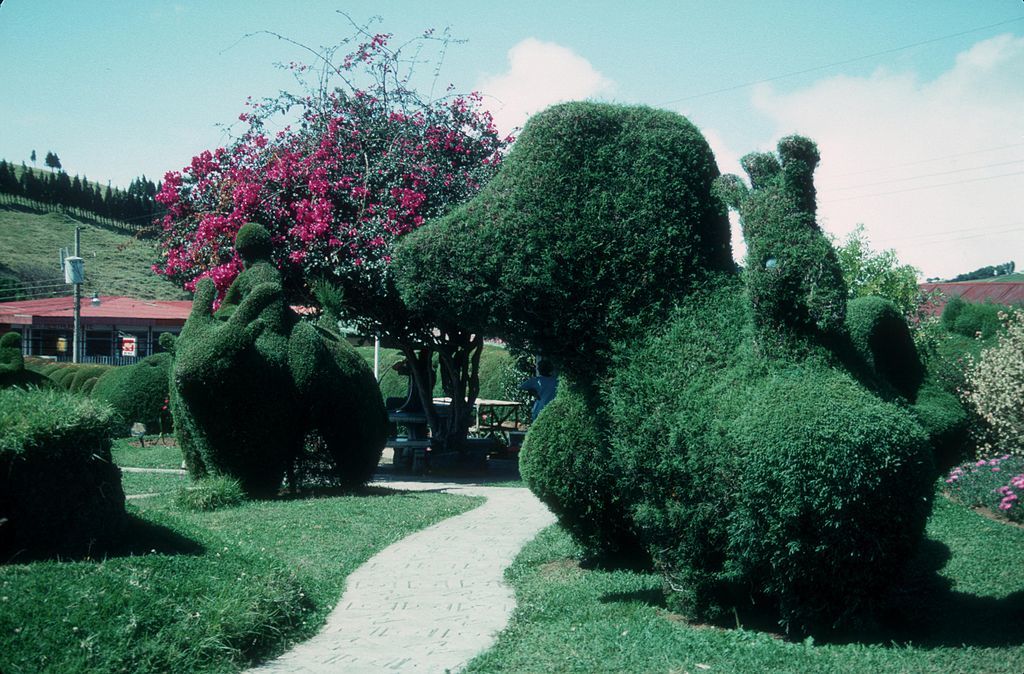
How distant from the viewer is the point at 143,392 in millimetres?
20859

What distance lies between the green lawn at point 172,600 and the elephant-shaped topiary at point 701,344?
238cm

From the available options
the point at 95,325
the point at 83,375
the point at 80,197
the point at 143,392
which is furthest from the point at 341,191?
the point at 80,197

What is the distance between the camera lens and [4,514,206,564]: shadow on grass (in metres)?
5.72

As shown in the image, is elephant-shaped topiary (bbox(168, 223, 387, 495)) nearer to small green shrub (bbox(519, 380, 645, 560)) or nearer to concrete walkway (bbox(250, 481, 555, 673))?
concrete walkway (bbox(250, 481, 555, 673))

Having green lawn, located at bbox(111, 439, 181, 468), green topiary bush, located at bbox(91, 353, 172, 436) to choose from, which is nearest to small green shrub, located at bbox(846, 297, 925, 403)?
green lawn, located at bbox(111, 439, 181, 468)

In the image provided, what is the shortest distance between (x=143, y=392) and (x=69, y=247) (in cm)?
4573

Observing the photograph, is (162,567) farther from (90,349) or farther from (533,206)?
(90,349)

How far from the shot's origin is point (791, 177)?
5.22m

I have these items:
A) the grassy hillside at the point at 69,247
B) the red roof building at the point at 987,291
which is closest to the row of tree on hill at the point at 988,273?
the red roof building at the point at 987,291

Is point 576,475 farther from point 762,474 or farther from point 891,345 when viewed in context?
point 891,345

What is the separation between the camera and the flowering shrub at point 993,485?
29.7ft

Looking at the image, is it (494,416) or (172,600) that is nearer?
(172,600)

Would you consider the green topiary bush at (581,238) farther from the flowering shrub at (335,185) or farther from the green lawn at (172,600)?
the flowering shrub at (335,185)

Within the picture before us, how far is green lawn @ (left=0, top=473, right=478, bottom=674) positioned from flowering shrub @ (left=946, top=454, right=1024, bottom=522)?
22.3ft
